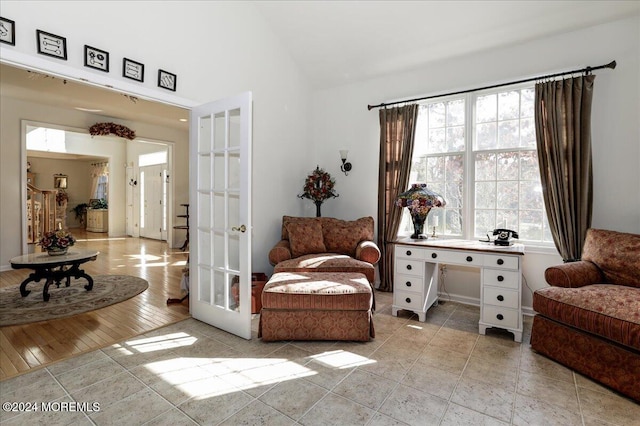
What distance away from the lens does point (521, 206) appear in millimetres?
3465

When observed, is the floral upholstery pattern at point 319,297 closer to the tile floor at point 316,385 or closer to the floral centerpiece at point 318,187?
the tile floor at point 316,385

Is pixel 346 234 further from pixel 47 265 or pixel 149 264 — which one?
pixel 149 264

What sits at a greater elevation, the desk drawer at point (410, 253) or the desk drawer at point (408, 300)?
the desk drawer at point (410, 253)

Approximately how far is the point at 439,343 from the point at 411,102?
2886mm

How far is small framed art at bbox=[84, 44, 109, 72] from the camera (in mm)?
2395

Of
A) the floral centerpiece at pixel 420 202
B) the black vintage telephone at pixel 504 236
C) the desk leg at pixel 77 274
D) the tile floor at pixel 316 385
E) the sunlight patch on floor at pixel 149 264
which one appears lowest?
the tile floor at pixel 316 385

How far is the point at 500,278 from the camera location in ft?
9.16

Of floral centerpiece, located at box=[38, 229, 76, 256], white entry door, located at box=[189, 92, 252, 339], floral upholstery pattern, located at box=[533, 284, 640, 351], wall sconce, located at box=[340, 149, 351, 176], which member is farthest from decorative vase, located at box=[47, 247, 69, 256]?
floral upholstery pattern, located at box=[533, 284, 640, 351]

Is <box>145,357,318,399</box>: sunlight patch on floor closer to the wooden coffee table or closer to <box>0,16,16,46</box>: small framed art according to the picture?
the wooden coffee table

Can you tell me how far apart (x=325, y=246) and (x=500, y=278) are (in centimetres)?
197

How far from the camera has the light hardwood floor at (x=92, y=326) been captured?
7.91 ft

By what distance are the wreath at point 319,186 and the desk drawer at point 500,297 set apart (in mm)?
2289

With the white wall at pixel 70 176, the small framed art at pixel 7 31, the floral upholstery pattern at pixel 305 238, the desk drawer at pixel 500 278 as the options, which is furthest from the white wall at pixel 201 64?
the white wall at pixel 70 176

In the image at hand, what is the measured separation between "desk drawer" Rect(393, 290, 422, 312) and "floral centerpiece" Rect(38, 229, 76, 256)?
158 inches
